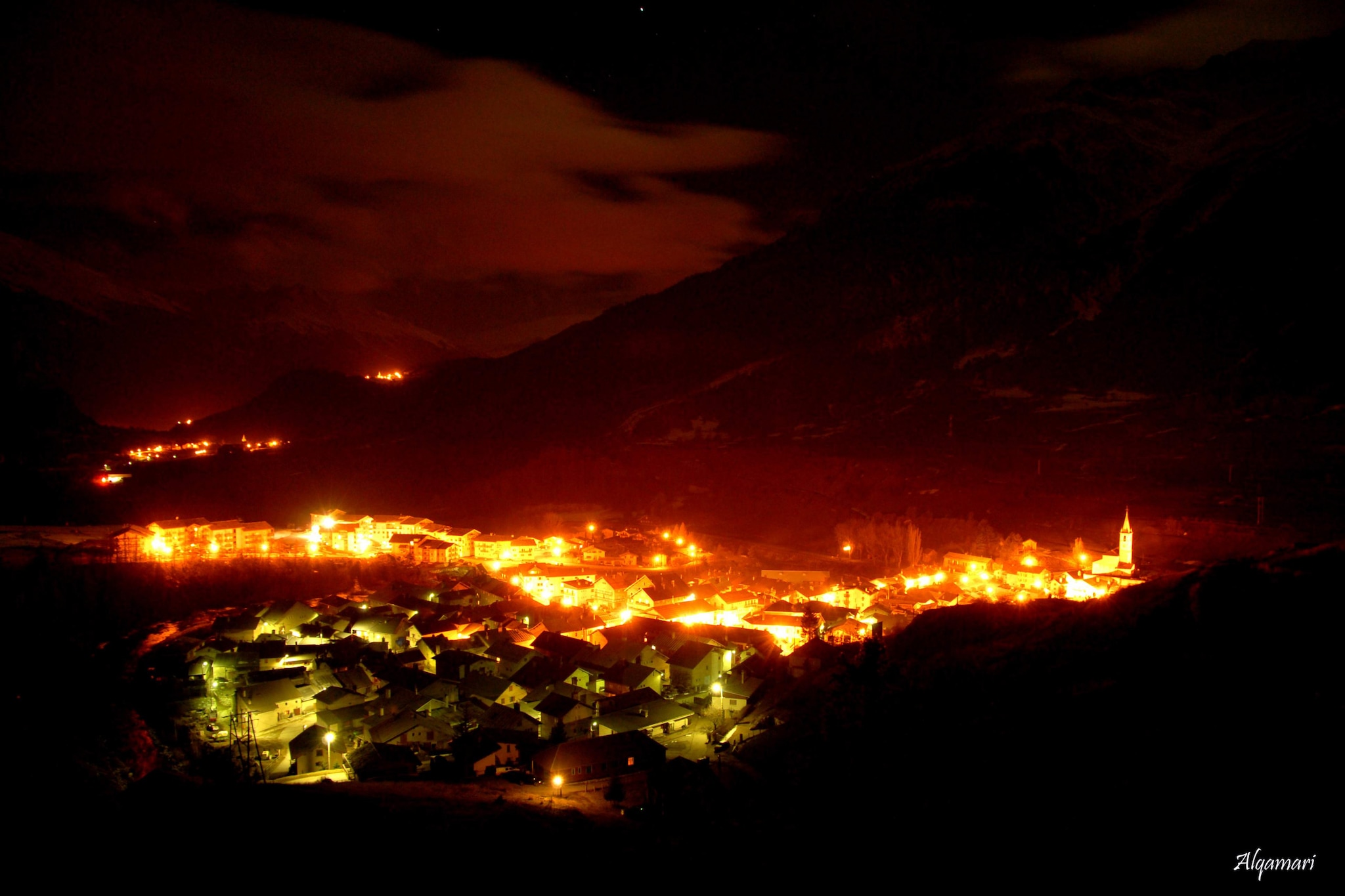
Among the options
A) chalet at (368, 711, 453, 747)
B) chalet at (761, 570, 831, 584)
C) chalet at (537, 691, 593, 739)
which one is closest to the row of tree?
chalet at (761, 570, 831, 584)

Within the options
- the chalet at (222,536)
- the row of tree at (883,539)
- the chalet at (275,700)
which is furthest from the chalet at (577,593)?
the chalet at (222,536)

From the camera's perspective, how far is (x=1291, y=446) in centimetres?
5288

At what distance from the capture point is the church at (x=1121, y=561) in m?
31.6

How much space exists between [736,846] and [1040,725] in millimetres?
A: 4506

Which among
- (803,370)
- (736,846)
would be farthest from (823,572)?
(803,370)

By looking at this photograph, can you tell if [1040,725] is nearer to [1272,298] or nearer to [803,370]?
[803,370]

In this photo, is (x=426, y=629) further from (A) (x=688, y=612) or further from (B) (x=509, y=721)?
(A) (x=688, y=612)

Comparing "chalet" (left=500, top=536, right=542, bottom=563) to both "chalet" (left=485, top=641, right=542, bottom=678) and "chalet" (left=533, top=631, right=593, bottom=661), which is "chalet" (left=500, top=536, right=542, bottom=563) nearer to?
"chalet" (left=533, top=631, right=593, bottom=661)

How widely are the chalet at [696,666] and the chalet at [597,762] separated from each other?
5074 mm

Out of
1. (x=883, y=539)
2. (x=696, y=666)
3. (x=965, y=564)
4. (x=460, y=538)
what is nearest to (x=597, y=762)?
(x=696, y=666)

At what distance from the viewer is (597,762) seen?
15.4 metres
